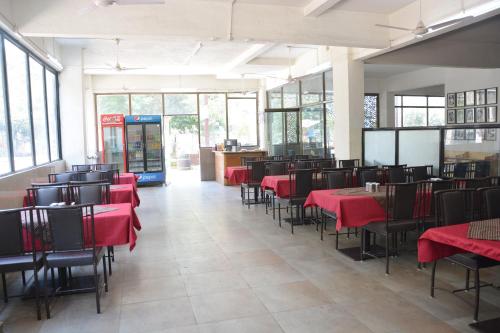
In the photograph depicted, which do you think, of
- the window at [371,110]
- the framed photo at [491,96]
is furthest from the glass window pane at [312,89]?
the framed photo at [491,96]

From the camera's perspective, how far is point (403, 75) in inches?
473

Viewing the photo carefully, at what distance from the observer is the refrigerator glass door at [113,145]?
439 inches

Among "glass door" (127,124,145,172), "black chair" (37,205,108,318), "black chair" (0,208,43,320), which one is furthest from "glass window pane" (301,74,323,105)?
"black chair" (0,208,43,320)

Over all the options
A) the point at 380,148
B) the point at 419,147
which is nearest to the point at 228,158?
the point at 380,148

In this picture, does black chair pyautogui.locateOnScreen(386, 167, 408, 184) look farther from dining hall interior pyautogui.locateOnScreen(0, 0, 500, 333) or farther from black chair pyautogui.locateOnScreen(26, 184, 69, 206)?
black chair pyautogui.locateOnScreen(26, 184, 69, 206)

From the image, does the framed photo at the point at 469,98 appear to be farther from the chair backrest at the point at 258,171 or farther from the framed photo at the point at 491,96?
the chair backrest at the point at 258,171

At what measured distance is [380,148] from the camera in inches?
303

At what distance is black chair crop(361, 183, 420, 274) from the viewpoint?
3969 mm

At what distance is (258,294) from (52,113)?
22.3 feet

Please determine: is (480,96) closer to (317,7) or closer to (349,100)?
(349,100)

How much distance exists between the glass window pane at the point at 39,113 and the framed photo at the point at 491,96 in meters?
9.61

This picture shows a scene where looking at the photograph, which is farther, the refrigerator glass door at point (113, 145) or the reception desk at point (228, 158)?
the refrigerator glass door at point (113, 145)

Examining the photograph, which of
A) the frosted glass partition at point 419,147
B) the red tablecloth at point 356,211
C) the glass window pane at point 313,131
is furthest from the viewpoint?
the glass window pane at point 313,131

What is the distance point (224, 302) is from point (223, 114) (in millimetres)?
10796
